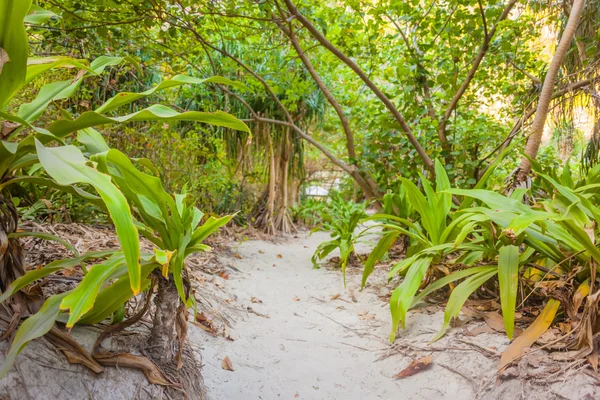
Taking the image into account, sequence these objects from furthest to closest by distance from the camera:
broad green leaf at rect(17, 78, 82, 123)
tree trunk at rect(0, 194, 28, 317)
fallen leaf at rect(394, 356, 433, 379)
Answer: fallen leaf at rect(394, 356, 433, 379)
broad green leaf at rect(17, 78, 82, 123)
tree trunk at rect(0, 194, 28, 317)

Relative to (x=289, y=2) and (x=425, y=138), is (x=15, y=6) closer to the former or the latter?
(x=289, y=2)

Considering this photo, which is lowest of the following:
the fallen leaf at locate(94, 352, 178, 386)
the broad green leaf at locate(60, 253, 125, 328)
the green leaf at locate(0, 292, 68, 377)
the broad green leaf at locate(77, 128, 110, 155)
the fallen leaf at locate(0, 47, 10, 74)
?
the fallen leaf at locate(94, 352, 178, 386)

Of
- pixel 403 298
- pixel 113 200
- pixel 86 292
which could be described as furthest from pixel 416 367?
pixel 113 200

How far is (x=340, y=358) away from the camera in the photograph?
2098 millimetres

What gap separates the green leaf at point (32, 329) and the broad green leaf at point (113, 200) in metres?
0.39

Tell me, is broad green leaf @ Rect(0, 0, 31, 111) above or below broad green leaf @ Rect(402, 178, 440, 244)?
above

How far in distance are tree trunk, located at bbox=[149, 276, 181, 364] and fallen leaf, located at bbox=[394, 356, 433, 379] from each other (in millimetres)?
1060

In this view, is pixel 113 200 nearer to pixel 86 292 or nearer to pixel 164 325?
pixel 86 292

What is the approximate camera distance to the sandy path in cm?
167

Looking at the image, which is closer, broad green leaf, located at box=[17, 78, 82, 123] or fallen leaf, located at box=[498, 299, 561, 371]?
broad green leaf, located at box=[17, 78, 82, 123]

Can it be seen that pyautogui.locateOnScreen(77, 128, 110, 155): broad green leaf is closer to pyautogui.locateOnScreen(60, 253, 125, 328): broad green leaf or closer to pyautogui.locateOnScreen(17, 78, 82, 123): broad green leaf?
pyautogui.locateOnScreen(17, 78, 82, 123): broad green leaf

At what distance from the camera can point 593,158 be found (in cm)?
338

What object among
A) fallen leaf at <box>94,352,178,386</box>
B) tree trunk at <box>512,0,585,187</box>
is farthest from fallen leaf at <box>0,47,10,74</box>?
tree trunk at <box>512,0,585,187</box>

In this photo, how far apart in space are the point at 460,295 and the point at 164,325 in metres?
1.36
